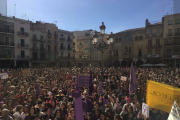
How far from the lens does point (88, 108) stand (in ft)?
18.1

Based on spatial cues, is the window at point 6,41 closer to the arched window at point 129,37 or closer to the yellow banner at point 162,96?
the arched window at point 129,37

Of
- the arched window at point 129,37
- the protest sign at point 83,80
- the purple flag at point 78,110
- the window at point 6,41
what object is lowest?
the purple flag at point 78,110

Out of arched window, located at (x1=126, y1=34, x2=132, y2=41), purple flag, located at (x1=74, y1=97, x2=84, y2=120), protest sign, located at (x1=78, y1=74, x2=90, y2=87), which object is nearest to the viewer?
purple flag, located at (x1=74, y1=97, x2=84, y2=120)

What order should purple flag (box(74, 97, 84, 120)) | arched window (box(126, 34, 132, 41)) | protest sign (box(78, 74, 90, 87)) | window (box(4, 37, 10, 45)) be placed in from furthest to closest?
1. arched window (box(126, 34, 132, 41))
2. window (box(4, 37, 10, 45))
3. protest sign (box(78, 74, 90, 87))
4. purple flag (box(74, 97, 84, 120))

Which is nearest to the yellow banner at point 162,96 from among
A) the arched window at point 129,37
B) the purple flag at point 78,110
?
the purple flag at point 78,110

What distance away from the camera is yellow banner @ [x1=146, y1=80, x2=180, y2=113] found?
3.73m

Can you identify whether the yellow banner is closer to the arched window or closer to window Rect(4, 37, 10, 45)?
window Rect(4, 37, 10, 45)

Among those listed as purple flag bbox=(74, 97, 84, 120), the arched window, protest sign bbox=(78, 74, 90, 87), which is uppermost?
the arched window

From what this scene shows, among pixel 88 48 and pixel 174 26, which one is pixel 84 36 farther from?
pixel 174 26

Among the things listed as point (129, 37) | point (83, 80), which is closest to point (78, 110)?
point (83, 80)

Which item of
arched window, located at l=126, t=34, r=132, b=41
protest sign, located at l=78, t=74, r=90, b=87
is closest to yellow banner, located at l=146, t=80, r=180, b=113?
protest sign, located at l=78, t=74, r=90, b=87

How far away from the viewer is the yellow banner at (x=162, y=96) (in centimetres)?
373

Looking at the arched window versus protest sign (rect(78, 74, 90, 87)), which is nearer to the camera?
protest sign (rect(78, 74, 90, 87))

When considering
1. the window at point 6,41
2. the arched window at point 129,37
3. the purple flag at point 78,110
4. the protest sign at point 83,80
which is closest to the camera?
the purple flag at point 78,110
